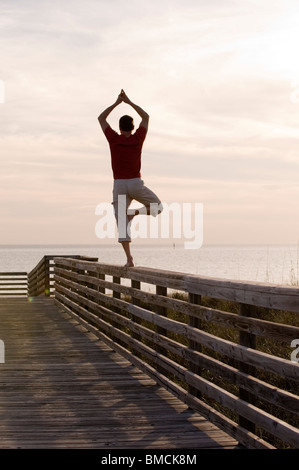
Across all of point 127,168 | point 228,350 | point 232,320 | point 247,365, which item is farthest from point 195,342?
point 127,168

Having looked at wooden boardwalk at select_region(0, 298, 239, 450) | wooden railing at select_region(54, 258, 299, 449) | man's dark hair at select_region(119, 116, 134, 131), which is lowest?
wooden boardwalk at select_region(0, 298, 239, 450)

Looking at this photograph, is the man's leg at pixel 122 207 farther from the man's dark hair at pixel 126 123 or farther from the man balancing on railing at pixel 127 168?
the man's dark hair at pixel 126 123

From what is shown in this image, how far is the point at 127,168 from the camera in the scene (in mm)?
8258

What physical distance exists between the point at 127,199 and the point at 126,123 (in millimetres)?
928

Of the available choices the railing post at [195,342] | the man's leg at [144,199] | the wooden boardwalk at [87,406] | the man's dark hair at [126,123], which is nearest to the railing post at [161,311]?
the wooden boardwalk at [87,406]

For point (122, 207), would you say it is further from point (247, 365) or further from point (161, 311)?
point (247, 365)

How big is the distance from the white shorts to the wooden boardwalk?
1792mm

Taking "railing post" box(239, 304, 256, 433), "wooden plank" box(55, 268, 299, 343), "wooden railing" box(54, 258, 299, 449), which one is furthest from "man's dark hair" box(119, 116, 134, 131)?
"railing post" box(239, 304, 256, 433)

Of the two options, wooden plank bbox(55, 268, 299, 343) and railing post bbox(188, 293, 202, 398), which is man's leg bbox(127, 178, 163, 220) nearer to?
wooden plank bbox(55, 268, 299, 343)

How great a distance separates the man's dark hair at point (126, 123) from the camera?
815 cm

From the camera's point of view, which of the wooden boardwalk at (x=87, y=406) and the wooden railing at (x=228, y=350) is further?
the wooden boardwalk at (x=87, y=406)

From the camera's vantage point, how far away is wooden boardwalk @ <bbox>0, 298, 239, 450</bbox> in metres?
5.27

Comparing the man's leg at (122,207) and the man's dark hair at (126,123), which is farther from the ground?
the man's dark hair at (126,123)
